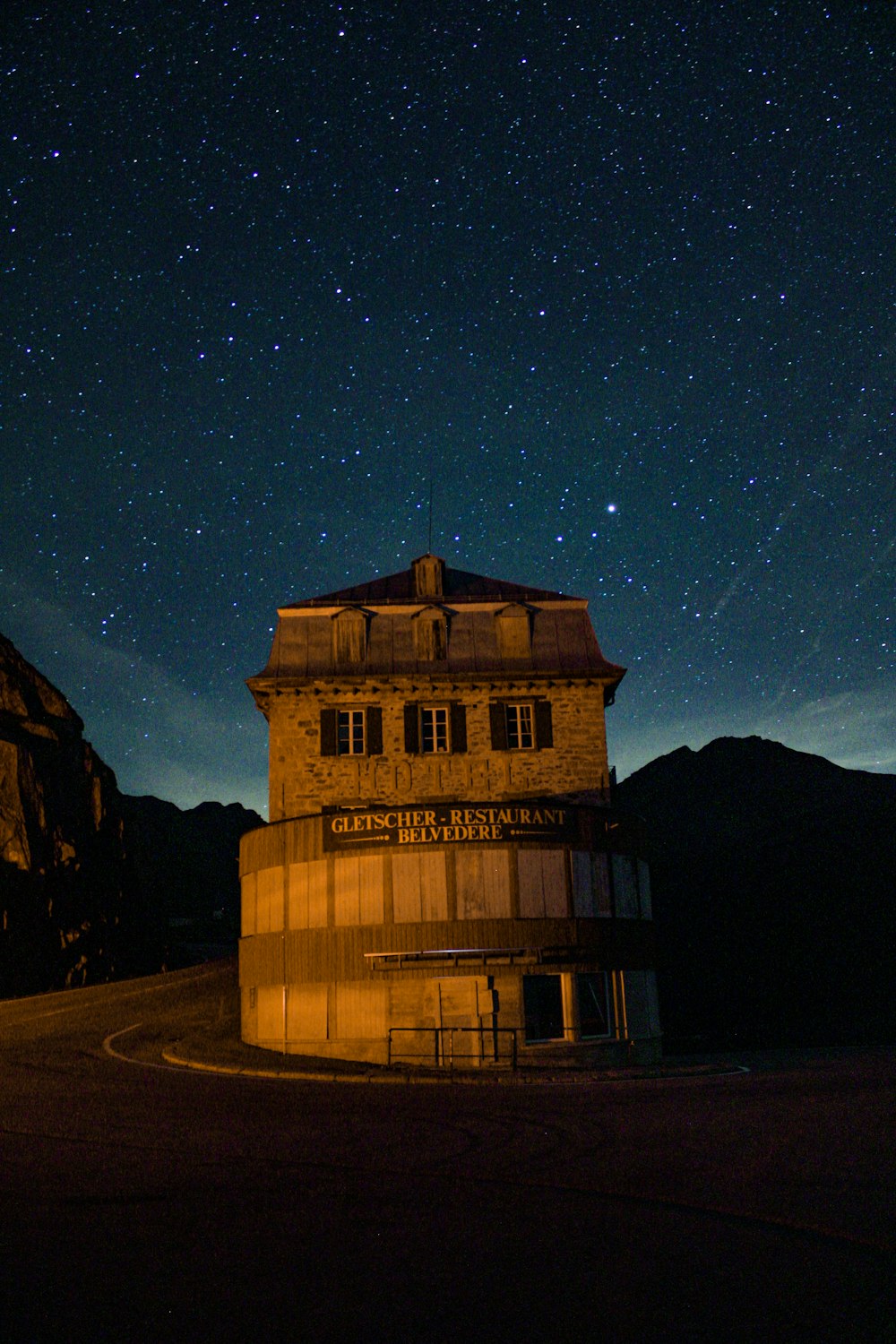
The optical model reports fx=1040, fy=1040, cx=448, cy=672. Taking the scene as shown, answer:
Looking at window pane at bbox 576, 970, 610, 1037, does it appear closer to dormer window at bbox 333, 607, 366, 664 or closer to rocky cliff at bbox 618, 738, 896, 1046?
dormer window at bbox 333, 607, 366, 664

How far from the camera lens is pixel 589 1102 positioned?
14.8 metres

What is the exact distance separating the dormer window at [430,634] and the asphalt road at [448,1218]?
18973mm

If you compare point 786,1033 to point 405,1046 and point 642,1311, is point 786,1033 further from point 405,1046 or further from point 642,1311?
point 642,1311

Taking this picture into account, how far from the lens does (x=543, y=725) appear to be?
32375 mm

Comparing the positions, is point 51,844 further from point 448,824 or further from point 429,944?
point 448,824

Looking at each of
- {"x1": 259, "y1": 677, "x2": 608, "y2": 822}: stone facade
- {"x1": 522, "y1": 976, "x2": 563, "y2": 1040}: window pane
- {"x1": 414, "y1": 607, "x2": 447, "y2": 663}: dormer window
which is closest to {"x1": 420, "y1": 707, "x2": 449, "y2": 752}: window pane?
{"x1": 259, "y1": 677, "x2": 608, "y2": 822}: stone facade

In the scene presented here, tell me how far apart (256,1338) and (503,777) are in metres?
26.8

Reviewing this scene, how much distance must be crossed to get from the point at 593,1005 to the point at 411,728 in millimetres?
10611

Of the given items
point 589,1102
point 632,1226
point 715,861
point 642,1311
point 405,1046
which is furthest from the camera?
point 715,861

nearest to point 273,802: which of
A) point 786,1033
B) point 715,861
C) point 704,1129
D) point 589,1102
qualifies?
point 589,1102

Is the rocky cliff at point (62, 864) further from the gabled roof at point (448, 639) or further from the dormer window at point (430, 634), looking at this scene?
the dormer window at point (430, 634)

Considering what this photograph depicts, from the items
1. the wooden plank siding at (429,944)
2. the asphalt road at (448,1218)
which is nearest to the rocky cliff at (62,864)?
the wooden plank siding at (429,944)

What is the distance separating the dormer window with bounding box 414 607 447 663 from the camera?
33000mm

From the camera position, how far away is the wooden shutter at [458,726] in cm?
3216
